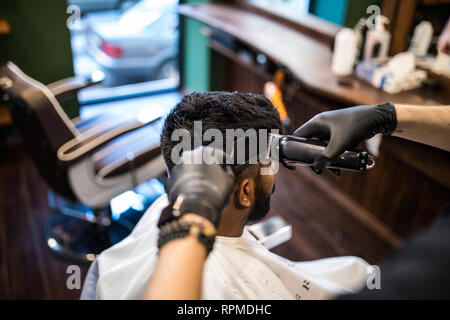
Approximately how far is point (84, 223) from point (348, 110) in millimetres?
1970

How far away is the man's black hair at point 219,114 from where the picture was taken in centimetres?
103

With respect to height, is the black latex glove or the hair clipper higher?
the black latex glove

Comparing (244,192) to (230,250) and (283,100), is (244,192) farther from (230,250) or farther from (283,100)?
(283,100)

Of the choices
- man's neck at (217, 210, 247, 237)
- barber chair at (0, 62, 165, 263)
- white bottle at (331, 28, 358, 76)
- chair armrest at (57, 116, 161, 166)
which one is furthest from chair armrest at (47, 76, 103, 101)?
man's neck at (217, 210, 247, 237)

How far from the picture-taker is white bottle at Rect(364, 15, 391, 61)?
→ 218 cm

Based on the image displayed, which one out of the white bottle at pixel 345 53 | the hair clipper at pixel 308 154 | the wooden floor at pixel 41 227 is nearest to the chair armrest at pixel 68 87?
the wooden floor at pixel 41 227

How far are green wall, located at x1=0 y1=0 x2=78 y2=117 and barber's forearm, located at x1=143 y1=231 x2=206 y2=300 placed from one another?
2.89m

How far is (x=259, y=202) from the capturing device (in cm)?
113

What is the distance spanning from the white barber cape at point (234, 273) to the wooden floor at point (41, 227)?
2.88 feet

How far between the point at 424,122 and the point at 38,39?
9.52ft

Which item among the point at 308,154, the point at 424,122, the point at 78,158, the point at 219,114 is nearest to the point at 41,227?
the point at 78,158

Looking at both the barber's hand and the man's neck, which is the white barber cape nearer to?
the man's neck
